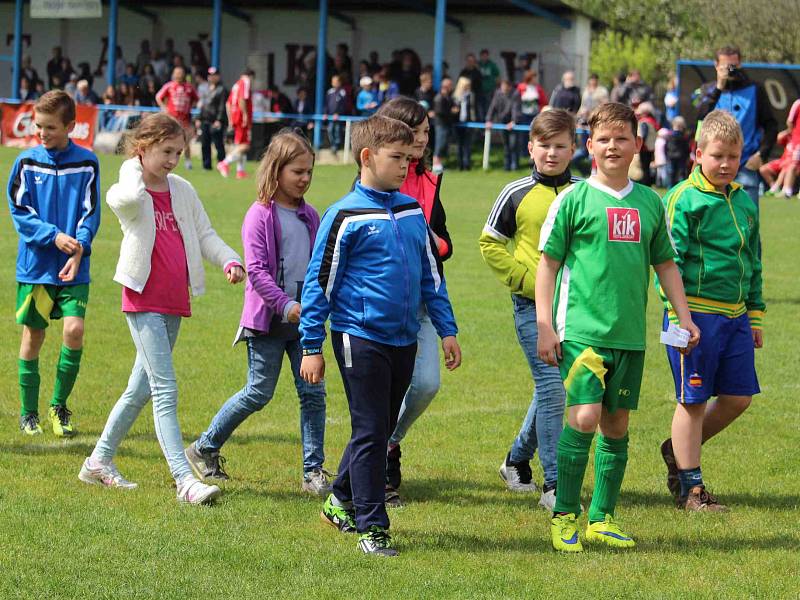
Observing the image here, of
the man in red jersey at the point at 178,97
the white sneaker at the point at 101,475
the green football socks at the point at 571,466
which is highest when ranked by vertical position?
the man in red jersey at the point at 178,97

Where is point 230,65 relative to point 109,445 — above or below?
above

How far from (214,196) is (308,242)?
15306 millimetres

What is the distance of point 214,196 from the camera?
69.9 ft

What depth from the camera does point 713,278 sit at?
6.02 meters

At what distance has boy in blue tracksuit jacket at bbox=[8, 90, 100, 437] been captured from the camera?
7199 mm

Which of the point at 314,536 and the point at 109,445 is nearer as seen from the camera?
the point at 314,536

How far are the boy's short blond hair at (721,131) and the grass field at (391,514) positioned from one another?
5.67ft

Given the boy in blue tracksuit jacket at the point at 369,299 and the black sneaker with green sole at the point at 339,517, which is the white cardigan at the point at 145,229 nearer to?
the boy in blue tracksuit jacket at the point at 369,299

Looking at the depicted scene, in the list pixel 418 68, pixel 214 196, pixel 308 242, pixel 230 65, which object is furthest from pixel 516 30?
pixel 308 242

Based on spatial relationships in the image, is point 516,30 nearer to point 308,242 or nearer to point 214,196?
point 214,196

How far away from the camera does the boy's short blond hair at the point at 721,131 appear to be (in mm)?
5980

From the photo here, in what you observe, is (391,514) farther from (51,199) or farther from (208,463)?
(51,199)

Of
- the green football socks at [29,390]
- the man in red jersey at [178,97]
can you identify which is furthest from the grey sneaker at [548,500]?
the man in red jersey at [178,97]

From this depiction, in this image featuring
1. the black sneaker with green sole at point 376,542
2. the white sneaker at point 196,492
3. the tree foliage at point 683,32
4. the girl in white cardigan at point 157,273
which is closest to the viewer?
the black sneaker with green sole at point 376,542
